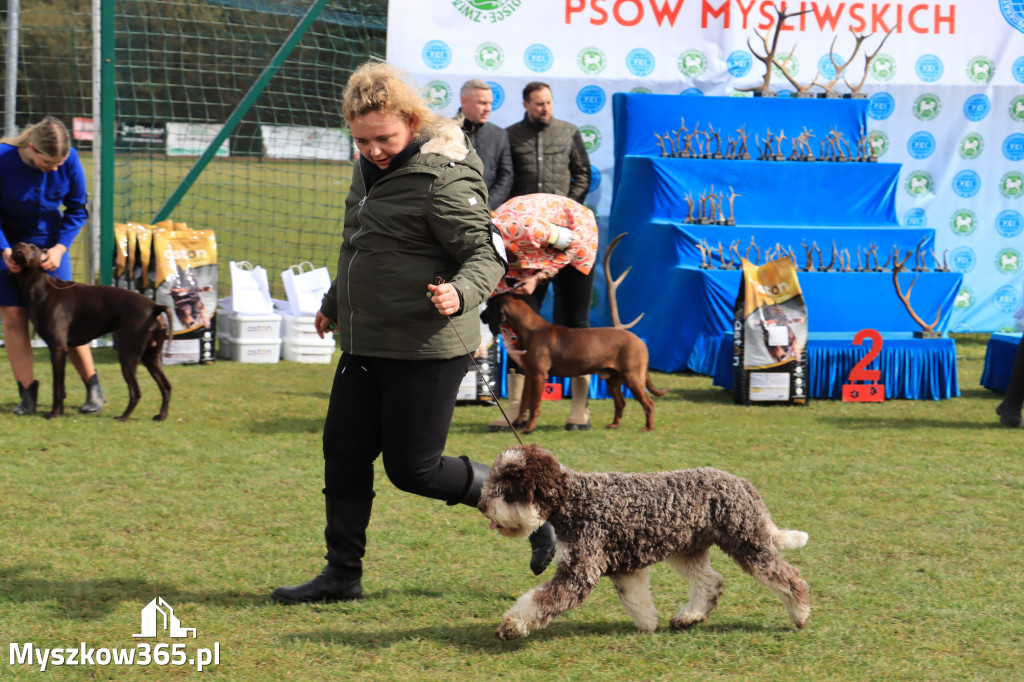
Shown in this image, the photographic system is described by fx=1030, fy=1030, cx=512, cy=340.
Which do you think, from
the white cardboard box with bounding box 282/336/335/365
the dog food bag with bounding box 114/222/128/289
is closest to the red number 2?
the white cardboard box with bounding box 282/336/335/365

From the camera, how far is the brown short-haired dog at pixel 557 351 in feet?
19.4

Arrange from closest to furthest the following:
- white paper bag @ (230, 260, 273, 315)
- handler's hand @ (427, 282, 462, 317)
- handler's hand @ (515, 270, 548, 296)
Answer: handler's hand @ (427, 282, 462, 317) → handler's hand @ (515, 270, 548, 296) → white paper bag @ (230, 260, 273, 315)

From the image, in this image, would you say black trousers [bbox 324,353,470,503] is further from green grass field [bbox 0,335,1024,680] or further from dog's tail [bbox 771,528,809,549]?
dog's tail [bbox 771,528,809,549]

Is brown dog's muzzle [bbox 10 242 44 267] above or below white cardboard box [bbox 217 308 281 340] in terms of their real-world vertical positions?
above

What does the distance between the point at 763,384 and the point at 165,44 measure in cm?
649

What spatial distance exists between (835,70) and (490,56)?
3.42m

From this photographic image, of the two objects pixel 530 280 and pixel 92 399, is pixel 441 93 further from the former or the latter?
pixel 92 399

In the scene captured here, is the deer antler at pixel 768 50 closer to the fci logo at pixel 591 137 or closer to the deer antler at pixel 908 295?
the fci logo at pixel 591 137

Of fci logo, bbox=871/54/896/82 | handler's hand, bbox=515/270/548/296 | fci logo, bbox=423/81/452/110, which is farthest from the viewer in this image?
fci logo, bbox=871/54/896/82

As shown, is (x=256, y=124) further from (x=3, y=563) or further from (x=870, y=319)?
(x=3, y=563)

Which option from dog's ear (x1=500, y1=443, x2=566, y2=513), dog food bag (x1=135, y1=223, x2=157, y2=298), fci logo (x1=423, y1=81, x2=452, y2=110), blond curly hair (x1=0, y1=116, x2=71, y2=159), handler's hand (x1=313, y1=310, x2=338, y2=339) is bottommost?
dog's ear (x1=500, y1=443, x2=566, y2=513)

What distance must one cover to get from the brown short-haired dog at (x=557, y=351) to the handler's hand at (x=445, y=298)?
3.02 meters

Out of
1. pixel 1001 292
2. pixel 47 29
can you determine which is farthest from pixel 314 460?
pixel 1001 292

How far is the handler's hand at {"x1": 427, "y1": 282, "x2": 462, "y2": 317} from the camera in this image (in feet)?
9.07
